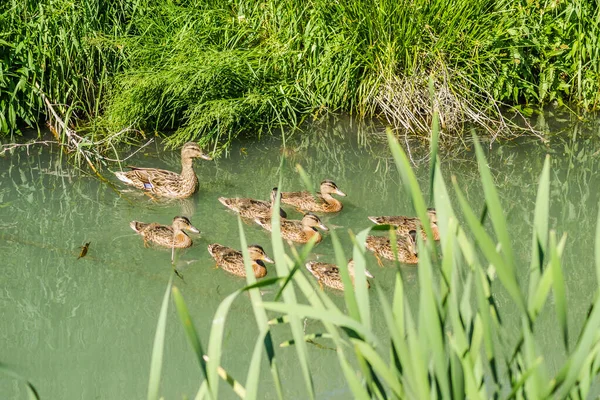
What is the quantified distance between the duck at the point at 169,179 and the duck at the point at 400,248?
1.64m

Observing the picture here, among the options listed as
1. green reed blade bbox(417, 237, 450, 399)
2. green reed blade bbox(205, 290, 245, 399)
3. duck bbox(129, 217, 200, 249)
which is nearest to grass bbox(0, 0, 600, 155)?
duck bbox(129, 217, 200, 249)

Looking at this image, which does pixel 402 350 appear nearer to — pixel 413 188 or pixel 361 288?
pixel 361 288

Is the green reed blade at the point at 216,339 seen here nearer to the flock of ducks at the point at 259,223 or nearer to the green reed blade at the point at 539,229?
the green reed blade at the point at 539,229

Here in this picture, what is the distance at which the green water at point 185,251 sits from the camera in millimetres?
5176

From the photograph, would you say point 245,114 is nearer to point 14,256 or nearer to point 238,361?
point 14,256

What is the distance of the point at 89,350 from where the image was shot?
5.35 m

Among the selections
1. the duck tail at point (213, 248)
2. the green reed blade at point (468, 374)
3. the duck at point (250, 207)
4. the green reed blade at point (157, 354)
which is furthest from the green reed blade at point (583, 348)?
the duck at point (250, 207)

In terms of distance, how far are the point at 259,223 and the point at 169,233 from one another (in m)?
0.70

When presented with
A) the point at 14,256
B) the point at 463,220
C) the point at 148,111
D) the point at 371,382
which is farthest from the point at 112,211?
the point at 371,382

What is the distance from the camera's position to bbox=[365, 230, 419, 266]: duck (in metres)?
6.42

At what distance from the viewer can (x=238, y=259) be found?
616 cm

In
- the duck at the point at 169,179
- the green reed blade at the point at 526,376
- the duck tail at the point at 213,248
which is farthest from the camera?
the duck at the point at 169,179

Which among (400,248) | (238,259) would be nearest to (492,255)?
(238,259)

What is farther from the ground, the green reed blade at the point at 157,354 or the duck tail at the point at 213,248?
the green reed blade at the point at 157,354
